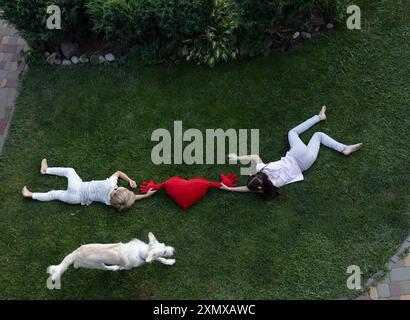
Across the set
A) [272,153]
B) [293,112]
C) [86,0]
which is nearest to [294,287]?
[272,153]

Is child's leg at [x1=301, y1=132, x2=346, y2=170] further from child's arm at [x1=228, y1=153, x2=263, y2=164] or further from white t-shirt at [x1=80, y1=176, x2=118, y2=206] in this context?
white t-shirt at [x1=80, y1=176, x2=118, y2=206]

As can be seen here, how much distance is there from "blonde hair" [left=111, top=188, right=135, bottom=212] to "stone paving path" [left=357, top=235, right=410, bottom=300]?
3.57 metres

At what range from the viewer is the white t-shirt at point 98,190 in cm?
750

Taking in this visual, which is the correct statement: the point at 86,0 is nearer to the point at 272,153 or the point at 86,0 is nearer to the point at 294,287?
the point at 272,153

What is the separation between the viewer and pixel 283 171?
7.48m

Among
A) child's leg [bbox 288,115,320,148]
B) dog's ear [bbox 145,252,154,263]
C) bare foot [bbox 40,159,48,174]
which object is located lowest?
dog's ear [bbox 145,252,154,263]

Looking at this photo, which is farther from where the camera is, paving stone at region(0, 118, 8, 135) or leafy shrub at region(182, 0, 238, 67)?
paving stone at region(0, 118, 8, 135)

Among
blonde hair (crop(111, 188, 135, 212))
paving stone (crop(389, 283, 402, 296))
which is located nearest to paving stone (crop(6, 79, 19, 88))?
blonde hair (crop(111, 188, 135, 212))

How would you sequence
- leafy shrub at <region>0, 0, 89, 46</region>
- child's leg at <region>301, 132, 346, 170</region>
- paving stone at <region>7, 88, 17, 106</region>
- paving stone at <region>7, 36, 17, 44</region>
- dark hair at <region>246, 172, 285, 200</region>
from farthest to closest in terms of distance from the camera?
paving stone at <region>7, 36, 17, 44</region> < paving stone at <region>7, 88, 17, 106</region> < leafy shrub at <region>0, 0, 89, 46</region> < child's leg at <region>301, 132, 346, 170</region> < dark hair at <region>246, 172, 285, 200</region>

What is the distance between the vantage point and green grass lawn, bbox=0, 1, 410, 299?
23.3 feet

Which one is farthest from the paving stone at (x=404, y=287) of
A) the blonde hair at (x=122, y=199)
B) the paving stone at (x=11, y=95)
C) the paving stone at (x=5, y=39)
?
the paving stone at (x=5, y=39)

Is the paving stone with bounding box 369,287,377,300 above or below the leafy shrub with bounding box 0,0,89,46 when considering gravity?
below

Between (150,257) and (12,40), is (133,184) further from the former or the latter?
(12,40)

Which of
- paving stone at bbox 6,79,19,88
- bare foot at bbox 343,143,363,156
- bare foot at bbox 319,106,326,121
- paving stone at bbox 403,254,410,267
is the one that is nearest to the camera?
paving stone at bbox 403,254,410,267
